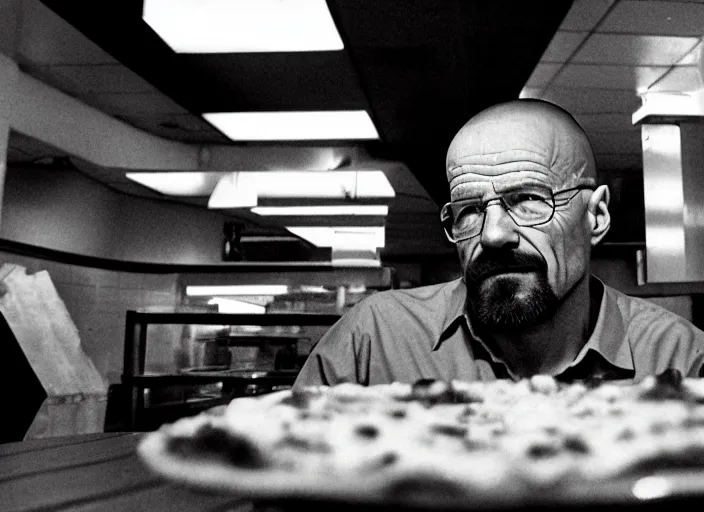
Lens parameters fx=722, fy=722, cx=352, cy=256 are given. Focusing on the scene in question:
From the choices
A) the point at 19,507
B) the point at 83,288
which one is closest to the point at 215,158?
the point at 83,288

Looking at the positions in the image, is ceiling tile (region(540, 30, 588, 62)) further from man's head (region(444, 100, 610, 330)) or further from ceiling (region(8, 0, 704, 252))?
man's head (region(444, 100, 610, 330))

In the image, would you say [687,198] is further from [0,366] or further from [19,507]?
[19,507]

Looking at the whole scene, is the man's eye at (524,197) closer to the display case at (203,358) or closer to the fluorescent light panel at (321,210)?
the display case at (203,358)

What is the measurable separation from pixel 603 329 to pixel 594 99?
4219mm

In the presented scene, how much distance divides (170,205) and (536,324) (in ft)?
26.8

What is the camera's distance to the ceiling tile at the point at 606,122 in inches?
227

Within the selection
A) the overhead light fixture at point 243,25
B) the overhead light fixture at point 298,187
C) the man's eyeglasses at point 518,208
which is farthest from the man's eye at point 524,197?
the overhead light fixture at point 298,187

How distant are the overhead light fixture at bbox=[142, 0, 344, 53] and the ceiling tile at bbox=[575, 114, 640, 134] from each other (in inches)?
107

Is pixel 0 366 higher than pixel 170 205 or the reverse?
the reverse

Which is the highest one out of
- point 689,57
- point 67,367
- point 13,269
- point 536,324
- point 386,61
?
point 689,57

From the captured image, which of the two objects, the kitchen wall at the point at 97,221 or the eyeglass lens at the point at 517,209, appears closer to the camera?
the eyeglass lens at the point at 517,209

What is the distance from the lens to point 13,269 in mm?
4617

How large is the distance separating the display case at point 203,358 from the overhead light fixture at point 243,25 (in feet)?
5.91

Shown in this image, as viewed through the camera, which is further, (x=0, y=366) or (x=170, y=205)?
(x=170, y=205)
